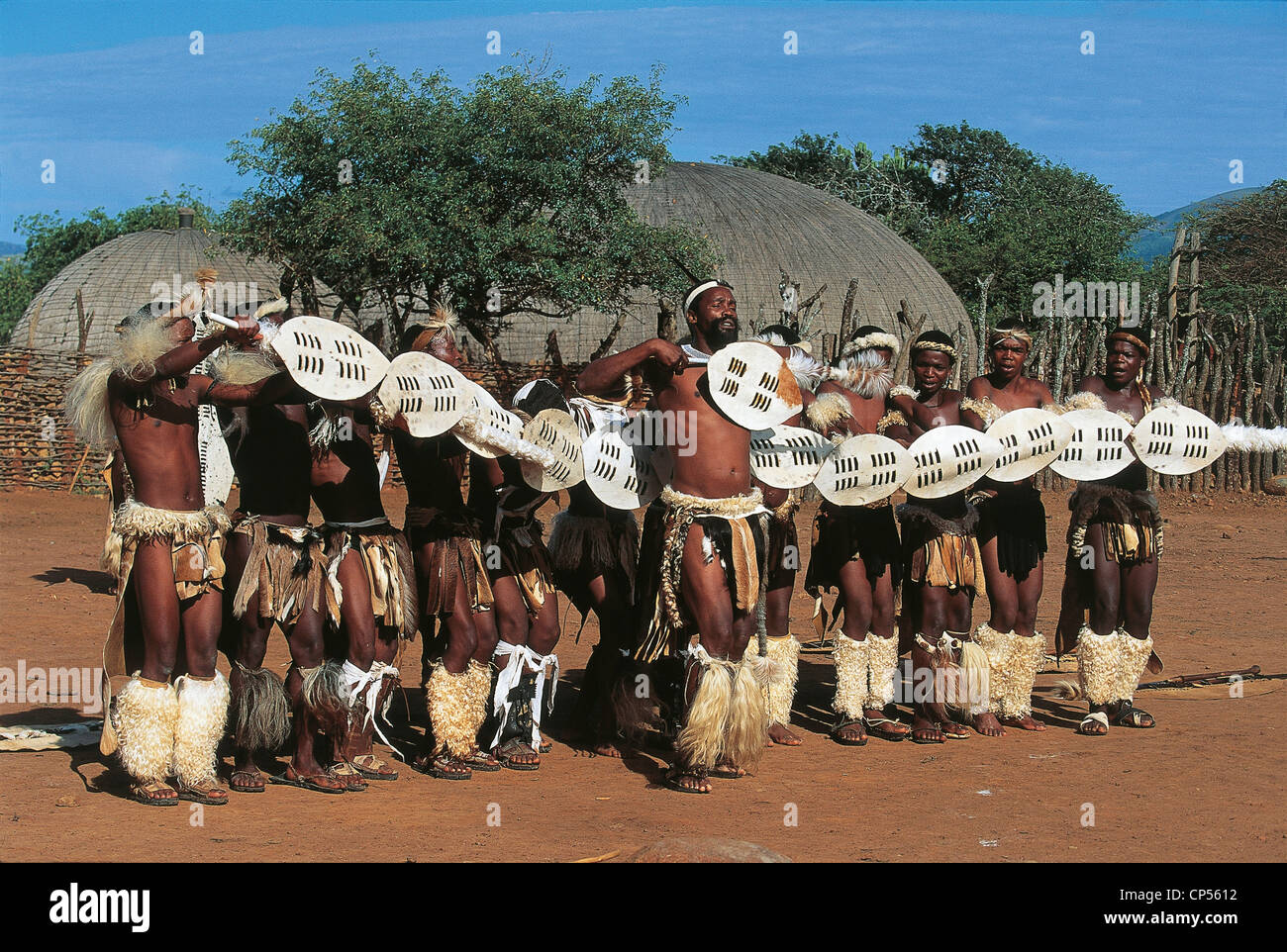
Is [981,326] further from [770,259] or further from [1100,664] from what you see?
[1100,664]

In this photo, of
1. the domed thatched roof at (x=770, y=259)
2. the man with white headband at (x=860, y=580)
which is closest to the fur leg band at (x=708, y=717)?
the man with white headband at (x=860, y=580)

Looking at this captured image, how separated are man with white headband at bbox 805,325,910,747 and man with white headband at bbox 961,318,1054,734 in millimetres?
452

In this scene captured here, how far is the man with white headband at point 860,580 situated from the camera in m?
6.21

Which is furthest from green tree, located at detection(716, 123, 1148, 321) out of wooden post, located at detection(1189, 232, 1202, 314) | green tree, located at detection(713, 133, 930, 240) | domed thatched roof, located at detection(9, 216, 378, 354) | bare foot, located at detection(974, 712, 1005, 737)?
bare foot, located at detection(974, 712, 1005, 737)

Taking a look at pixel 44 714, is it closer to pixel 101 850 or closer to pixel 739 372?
pixel 101 850

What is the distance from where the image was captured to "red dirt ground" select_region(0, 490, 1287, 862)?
450cm

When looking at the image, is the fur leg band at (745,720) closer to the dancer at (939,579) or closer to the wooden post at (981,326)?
the dancer at (939,579)

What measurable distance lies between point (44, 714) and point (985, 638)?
14.8 feet

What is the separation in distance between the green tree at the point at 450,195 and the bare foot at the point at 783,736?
1093cm

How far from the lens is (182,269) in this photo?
77.2ft

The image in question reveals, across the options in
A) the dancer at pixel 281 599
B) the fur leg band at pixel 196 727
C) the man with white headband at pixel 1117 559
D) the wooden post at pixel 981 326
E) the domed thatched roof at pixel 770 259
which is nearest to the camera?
the fur leg band at pixel 196 727

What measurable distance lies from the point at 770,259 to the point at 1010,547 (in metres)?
16.6

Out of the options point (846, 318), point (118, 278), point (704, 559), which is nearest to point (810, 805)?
point (704, 559)

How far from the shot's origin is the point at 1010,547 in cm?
633
